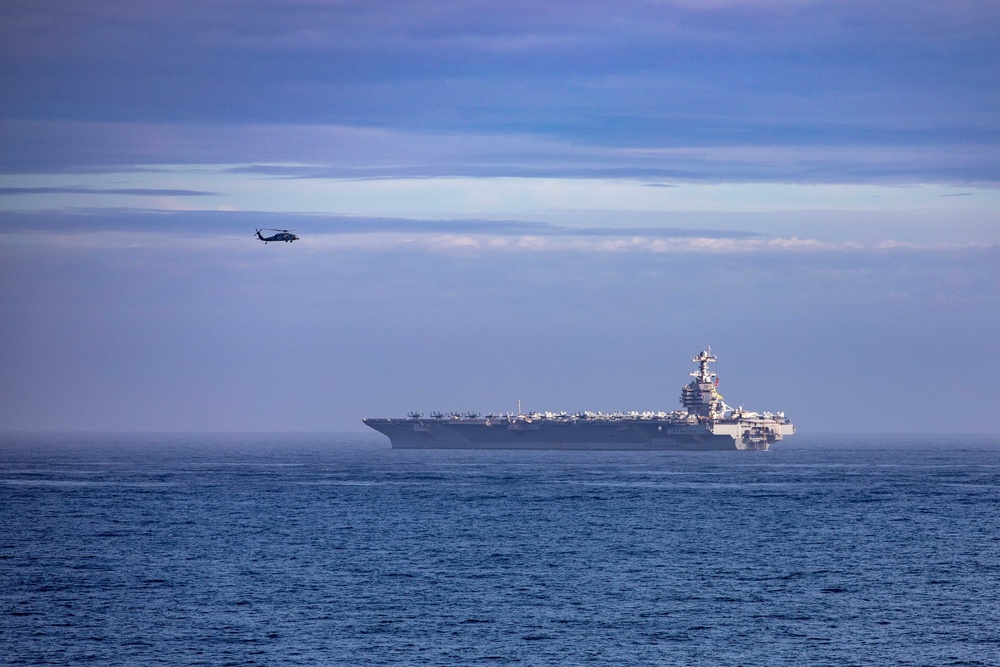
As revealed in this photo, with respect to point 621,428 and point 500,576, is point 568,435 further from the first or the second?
point 500,576

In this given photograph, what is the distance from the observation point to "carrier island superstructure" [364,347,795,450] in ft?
437

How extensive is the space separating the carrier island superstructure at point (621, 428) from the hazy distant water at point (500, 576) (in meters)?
53.5

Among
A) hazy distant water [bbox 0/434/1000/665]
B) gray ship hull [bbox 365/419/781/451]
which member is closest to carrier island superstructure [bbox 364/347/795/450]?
gray ship hull [bbox 365/419/781/451]

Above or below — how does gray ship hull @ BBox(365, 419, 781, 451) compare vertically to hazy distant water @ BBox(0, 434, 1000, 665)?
above

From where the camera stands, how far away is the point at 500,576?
4100 centimetres

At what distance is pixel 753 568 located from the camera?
142 feet

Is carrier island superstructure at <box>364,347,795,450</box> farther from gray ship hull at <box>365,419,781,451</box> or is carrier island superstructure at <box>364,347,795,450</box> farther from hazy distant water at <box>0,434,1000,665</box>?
hazy distant water at <box>0,434,1000,665</box>

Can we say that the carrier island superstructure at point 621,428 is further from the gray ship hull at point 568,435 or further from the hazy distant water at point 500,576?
the hazy distant water at point 500,576

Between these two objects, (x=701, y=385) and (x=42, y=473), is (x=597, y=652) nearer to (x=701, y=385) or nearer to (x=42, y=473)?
(x=42, y=473)

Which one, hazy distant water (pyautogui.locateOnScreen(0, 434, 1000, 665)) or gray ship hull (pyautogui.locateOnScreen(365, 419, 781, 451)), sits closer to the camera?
hazy distant water (pyautogui.locateOnScreen(0, 434, 1000, 665))

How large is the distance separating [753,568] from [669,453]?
97.8 m

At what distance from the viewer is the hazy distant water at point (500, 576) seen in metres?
30.2

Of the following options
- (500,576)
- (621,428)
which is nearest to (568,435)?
(621,428)

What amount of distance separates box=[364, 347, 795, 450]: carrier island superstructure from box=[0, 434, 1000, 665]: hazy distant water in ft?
176
